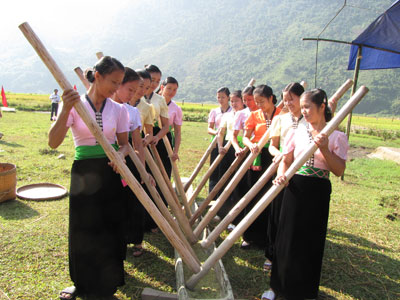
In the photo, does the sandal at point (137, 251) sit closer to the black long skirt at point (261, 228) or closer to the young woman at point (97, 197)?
the young woman at point (97, 197)

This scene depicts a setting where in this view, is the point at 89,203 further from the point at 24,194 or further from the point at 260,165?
the point at 24,194

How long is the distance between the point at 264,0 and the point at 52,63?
216822mm

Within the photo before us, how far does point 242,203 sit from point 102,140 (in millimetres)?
1649

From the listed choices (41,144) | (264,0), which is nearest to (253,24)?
(264,0)

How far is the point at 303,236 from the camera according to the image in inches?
106

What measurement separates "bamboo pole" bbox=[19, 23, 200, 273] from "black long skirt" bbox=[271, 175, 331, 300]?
0.83m

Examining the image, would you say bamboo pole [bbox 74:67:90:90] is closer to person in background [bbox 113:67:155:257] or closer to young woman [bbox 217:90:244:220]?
person in background [bbox 113:67:155:257]

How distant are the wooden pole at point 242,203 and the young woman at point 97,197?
0.95m

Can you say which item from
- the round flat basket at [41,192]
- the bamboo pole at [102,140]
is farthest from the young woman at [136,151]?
the round flat basket at [41,192]

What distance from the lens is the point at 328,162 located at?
2.51 meters

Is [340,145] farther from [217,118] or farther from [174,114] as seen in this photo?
[217,118]

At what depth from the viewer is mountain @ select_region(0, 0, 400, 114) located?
323 ft

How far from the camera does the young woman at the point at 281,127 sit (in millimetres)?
3126

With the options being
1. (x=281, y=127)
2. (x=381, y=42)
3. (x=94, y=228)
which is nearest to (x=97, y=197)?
(x=94, y=228)
